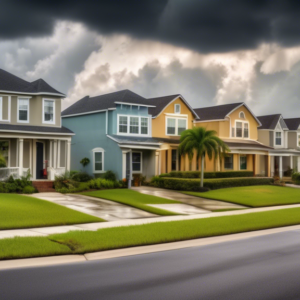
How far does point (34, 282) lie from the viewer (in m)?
8.58

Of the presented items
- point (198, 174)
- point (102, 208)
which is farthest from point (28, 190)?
point (198, 174)

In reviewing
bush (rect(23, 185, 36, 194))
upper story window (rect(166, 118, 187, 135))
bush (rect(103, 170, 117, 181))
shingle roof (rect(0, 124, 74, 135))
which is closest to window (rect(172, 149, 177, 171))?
upper story window (rect(166, 118, 187, 135))

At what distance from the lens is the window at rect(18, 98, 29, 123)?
109 feet

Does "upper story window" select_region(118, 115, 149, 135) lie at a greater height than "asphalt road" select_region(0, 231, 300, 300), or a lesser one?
greater

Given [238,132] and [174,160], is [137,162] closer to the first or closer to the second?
[174,160]

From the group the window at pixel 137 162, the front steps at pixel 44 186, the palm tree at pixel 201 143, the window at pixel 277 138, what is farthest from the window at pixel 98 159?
the window at pixel 277 138

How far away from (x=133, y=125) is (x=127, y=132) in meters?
0.92

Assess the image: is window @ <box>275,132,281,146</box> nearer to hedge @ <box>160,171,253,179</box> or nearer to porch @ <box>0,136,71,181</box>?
hedge @ <box>160,171,253,179</box>

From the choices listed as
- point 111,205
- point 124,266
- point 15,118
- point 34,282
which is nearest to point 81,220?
point 111,205

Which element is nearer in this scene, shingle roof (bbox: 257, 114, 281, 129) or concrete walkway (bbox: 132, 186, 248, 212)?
concrete walkway (bbox: 132, 186, 248, 212)

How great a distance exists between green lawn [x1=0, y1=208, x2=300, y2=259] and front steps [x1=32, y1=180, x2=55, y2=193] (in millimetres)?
14394

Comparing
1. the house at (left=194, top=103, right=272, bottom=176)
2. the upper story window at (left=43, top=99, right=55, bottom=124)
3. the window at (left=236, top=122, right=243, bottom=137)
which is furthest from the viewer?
the window at (left=236, top=122, right=243, bottom=137)

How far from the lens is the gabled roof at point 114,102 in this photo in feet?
125

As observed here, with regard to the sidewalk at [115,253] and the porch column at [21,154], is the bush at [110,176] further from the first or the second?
the sidewalk at [115,253]
